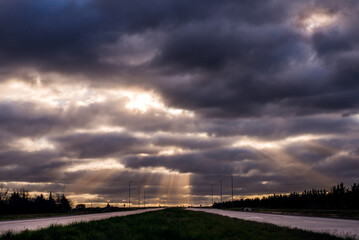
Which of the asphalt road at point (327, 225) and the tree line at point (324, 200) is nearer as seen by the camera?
the asphalt road at point (327, 225)

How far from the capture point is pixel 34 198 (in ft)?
524

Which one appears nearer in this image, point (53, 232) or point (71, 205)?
point (53, 232)

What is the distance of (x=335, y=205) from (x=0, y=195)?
114 m

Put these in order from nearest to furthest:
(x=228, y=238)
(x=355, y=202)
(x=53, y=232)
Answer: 1. (x=228, y=238)
2. (x=53, y=232)
3. (x=355, y=202)

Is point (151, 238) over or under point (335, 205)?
over

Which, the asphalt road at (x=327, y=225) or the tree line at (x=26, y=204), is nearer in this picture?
the asphalt road at (x=327, y=225)

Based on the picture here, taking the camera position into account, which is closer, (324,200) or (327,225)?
(327,225)

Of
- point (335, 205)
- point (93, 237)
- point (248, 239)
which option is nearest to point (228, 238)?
point (248, 239)

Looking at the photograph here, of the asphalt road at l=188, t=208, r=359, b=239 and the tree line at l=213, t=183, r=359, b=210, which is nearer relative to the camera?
the asphalt road at l=188, t=208, r=359, b=239

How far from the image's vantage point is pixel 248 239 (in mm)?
15555

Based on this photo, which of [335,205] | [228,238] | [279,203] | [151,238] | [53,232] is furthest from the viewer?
[279,203]

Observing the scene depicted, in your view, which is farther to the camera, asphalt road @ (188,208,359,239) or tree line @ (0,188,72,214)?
tree line @ (0,188,72,214)

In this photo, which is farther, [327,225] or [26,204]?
[26,204]

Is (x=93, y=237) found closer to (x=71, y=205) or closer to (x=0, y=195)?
(x=0, y=195)
